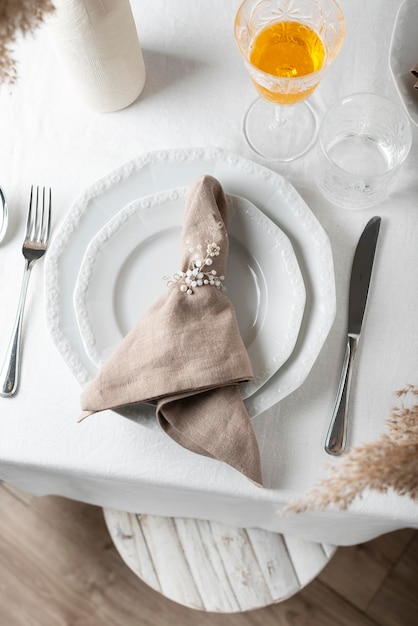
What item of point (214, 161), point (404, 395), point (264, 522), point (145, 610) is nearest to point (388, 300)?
point (404, 395)

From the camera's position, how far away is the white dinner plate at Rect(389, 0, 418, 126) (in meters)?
0.68

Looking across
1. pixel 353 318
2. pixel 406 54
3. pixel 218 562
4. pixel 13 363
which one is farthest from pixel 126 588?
pixel 406 54

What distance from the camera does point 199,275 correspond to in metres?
0.61

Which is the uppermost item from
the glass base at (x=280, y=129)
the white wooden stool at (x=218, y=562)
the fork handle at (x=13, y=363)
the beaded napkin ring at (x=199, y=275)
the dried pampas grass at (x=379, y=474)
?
the glass base at (x=280, y=129)

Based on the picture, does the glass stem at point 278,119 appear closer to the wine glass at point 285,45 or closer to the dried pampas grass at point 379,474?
the wine glass at point 285,45

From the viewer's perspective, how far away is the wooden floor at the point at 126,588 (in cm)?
117

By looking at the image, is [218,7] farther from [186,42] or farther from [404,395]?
[404,395]

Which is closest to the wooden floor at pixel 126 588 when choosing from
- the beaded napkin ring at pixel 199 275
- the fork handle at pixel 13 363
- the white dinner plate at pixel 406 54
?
the fork handle at pixel 13 363

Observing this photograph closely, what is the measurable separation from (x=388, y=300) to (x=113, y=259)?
0.31m

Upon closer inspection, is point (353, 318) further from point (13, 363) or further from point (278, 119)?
point (13, 363)

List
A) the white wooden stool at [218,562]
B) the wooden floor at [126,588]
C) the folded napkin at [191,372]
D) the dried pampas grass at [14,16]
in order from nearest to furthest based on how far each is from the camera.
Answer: the dried pampas grass at [14,16] → the folded napkin at [191,372] → the white wooden stool at [218,562] → the wooden floor at [126,588]

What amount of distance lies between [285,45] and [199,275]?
303mm

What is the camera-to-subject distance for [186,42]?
2.54 ft

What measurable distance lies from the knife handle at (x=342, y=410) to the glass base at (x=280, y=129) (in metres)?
0.25
